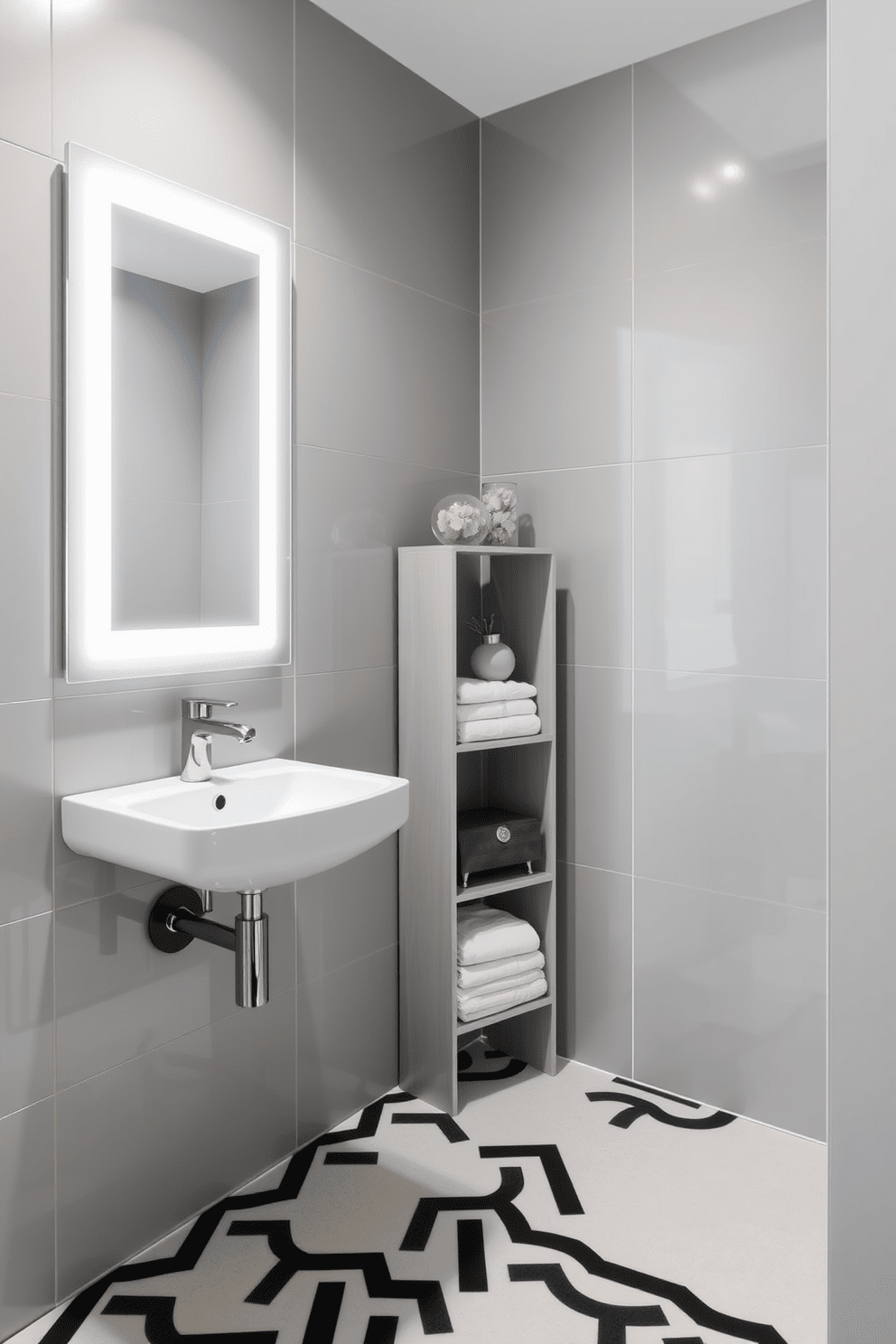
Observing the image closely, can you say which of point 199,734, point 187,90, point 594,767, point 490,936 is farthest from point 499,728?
point 187,90

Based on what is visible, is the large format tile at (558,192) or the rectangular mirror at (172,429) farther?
the large format tile at (558,192)

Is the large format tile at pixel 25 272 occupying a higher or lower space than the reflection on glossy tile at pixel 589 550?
higher

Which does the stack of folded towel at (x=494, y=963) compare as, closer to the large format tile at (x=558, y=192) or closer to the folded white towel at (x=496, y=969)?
the folded white towel at (x=496, y=969)

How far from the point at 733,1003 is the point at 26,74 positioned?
7.40 ft

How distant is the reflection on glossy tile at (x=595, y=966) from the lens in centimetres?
238

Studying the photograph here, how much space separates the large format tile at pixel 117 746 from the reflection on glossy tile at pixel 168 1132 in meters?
0.35

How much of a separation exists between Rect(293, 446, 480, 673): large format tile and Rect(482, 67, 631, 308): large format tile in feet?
1.97

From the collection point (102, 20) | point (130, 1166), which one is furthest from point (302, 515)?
point (130, 1166)

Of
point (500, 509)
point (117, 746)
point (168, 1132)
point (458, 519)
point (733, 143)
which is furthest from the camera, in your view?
point (500, 509)

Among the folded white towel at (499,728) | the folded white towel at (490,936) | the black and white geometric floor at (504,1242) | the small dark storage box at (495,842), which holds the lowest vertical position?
the black and white geometric floor at (504,1242)

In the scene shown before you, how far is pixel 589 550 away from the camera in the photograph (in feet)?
7.89

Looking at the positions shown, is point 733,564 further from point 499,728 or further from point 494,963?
point 494,963

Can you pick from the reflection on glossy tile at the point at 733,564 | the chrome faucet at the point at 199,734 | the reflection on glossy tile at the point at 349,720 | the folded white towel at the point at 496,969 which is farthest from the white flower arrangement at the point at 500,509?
the folded white towel at the point at 496,969

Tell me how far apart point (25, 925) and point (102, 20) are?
5.00 feet
